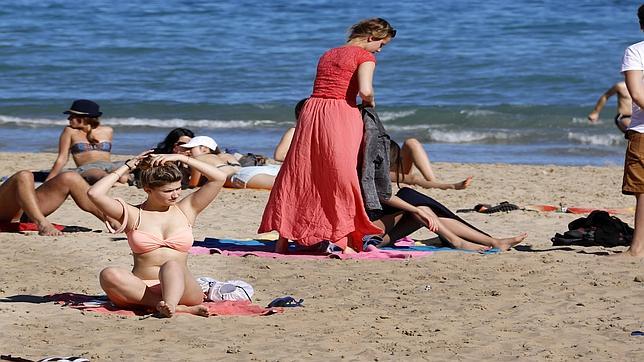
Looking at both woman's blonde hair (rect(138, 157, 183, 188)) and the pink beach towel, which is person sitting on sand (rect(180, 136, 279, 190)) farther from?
woman's blonde hair (rect(138, 157, 183, 188))

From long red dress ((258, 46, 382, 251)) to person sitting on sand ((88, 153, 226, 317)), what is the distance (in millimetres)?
1826

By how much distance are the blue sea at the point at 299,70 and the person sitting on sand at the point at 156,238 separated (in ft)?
31.0

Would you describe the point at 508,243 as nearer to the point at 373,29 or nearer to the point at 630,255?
the point at 630,255

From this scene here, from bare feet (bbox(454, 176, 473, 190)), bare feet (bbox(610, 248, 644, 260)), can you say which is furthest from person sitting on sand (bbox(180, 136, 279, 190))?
bare feet (bbox(610, 248, 644, 260))

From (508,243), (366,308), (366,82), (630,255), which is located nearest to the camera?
(366,308)

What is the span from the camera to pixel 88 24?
1203 inches

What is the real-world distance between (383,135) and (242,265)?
1276mm

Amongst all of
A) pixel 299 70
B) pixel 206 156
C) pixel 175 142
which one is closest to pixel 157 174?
pixel 175 142

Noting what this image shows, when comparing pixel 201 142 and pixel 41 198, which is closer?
pixel 41 198

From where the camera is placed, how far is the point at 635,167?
24.3 feet

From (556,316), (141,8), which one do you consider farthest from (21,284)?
(141,8)

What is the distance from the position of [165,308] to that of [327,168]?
227 cm

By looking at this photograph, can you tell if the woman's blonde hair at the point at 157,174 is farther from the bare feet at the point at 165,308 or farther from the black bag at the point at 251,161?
the black bag at the point at 251,161

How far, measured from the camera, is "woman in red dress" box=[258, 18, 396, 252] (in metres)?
7.86
